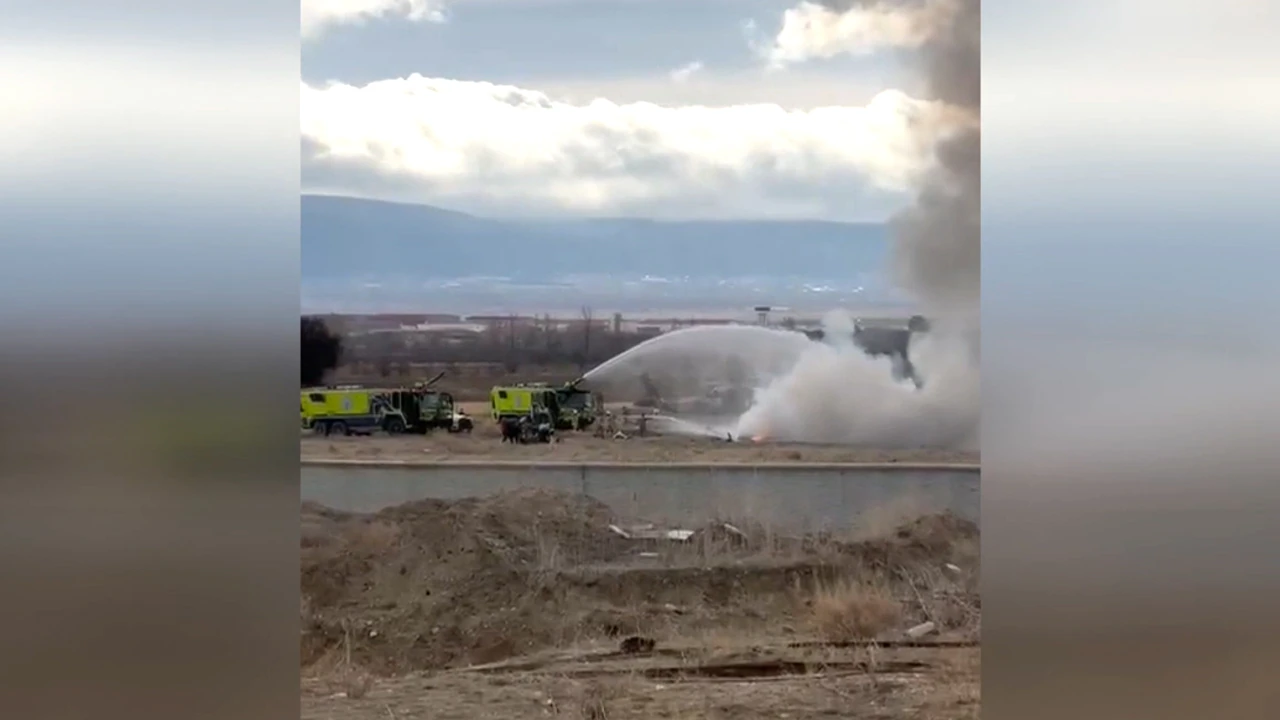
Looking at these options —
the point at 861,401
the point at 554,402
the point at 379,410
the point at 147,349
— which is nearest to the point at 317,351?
the point at 379,410

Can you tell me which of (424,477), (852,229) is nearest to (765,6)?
(852,229)

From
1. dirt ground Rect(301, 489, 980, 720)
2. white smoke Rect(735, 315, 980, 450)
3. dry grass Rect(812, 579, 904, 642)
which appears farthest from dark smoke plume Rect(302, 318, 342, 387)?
dry grass Rect(812, 579, 904, 642)

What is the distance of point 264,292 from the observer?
2463 millimetres

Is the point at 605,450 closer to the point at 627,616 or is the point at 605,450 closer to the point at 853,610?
the point at 627,616

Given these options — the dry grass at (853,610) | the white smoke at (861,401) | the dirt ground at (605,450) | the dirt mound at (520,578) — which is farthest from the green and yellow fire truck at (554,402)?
the dry grass at (853,610)

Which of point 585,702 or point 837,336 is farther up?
point 837,336

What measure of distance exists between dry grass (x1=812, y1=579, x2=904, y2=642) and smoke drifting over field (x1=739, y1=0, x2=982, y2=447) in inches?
15.7

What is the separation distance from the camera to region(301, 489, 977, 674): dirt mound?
101 inches

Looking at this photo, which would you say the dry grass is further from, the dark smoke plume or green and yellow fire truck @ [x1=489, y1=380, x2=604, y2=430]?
the dark smoke plume

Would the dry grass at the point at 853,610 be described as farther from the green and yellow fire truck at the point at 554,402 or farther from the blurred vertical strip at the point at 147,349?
the blurred vertical strip at the point at 147,349

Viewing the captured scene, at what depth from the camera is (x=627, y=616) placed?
8.45 feet

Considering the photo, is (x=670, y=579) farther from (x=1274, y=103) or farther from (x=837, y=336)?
(x=1274, y=103)

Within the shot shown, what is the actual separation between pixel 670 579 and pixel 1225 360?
1540 mm

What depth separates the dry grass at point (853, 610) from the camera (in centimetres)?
259
